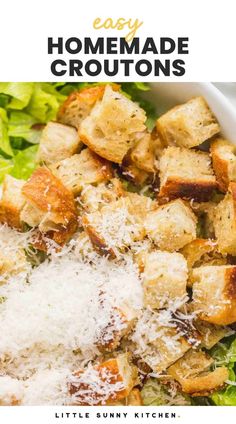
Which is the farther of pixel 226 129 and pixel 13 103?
pixel 13 103

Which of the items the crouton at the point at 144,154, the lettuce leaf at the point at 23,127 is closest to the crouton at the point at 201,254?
the crouton at the point at 144,154

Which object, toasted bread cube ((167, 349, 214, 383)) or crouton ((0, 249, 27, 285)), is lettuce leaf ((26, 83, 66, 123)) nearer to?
crouton ((0, 249, 27, 285))

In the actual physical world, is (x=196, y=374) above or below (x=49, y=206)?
below

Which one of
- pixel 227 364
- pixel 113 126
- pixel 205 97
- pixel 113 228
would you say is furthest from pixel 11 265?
pixel 205 97

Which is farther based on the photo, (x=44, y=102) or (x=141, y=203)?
(x=44, y=102)

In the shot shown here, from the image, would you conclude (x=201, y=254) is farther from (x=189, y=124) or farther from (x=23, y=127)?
(x=23, y=127)
